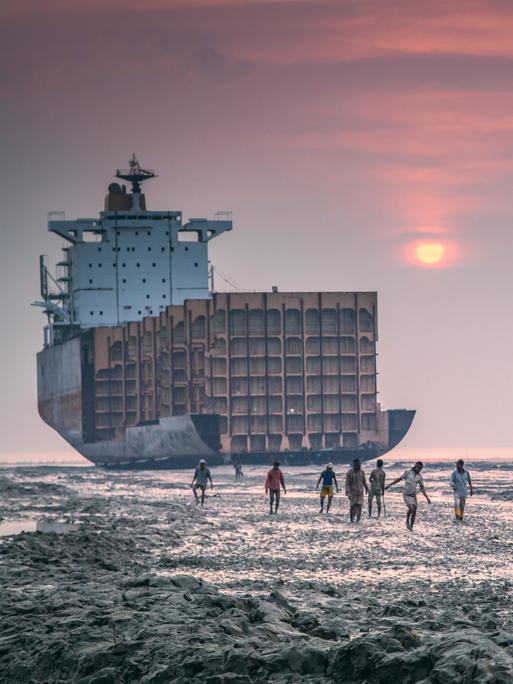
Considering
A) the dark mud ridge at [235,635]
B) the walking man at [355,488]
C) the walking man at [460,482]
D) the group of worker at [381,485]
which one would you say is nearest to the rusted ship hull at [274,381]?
the group of worker at [381,485]

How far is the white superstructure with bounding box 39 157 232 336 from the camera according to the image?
10456 cm

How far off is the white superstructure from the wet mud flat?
77.7m

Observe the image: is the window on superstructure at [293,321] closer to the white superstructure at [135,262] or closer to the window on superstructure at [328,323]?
the window on superstructure at [328,323]

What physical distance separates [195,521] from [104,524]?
1993 mm

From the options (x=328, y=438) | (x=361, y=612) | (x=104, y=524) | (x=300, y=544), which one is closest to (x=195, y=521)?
(x=104, y=524)

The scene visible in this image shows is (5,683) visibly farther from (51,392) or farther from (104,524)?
(51,392)

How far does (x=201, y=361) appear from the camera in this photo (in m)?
85.6

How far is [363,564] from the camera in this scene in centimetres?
1811

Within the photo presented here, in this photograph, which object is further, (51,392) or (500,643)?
(51,392)

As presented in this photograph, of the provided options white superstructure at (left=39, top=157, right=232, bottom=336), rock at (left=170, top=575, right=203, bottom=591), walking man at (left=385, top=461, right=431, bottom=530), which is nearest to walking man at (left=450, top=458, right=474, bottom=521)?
walking man at (left=385, top=461, right=431, bottom=530)

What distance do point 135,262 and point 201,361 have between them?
2112 cm

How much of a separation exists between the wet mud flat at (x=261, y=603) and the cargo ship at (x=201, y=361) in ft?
179

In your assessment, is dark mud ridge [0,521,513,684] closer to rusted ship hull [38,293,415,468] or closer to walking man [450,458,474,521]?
walking man [450,458,474,521]

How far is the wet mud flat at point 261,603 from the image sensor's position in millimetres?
9648
